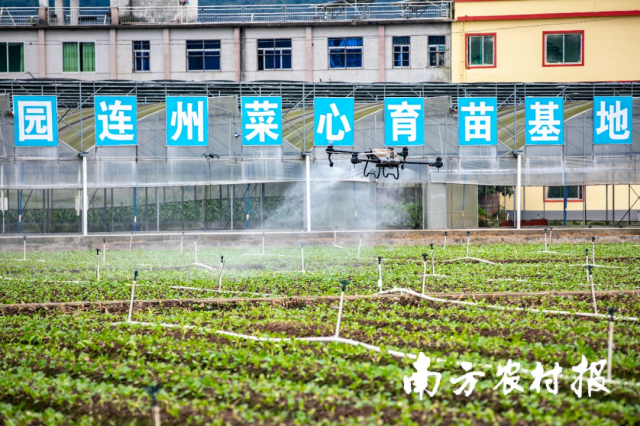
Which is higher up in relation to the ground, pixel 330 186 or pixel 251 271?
pixel 330 186

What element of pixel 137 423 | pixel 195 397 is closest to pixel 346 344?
pixel 195 397

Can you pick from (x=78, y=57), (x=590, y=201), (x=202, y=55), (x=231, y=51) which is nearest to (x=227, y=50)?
(x=231, y=51)

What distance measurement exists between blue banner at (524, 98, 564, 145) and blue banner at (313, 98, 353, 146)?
26.3 ft

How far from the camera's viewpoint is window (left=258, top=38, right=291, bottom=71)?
37.9 meters

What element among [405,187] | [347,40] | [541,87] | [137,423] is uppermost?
[347,40]

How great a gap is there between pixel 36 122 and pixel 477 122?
19170mm

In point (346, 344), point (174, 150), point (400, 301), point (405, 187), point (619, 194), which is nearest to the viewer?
point (346, 344)

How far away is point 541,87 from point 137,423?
2966cm

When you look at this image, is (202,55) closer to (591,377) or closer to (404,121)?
(404,121)

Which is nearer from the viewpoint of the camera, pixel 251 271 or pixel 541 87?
pixel 251 271

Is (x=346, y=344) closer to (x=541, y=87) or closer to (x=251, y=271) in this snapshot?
(x=251, y=271)

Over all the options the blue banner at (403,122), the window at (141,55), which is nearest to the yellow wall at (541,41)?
the blue banner at (403,122)

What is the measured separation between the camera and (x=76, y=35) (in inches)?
1491

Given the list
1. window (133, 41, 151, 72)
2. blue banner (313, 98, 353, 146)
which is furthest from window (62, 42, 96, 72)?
blue banner (313, 98, 353, 146)
